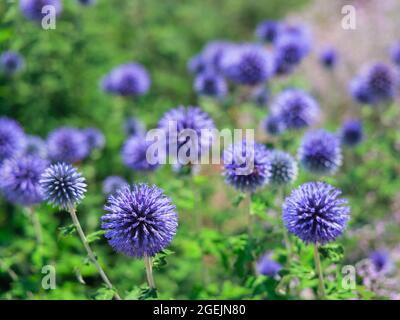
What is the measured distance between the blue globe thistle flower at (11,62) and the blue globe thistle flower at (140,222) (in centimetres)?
351

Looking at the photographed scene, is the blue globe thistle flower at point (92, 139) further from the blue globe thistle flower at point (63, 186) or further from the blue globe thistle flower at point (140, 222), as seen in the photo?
the blue globe thistle flower at point (140, 222)

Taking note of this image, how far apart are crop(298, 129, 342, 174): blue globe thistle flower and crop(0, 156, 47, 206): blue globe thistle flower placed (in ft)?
6.39

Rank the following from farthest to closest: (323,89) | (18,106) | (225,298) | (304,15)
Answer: (304,15)
(323,89)
(18,106)
(225,298)

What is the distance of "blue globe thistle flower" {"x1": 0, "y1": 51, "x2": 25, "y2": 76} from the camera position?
5.22m

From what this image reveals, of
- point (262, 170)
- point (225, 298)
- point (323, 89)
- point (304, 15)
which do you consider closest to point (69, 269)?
point (225, 298)

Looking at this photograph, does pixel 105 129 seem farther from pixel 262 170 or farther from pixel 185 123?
pixel 262 170

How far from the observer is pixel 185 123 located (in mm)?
3613

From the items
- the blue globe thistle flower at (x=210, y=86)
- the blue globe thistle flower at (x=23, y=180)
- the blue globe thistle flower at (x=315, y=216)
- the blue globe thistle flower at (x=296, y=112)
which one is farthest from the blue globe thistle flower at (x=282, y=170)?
the blue globe thistle flower at (x=210, y=86)

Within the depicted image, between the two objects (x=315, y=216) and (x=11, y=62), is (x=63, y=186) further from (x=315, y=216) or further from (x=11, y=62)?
(x=11, y=62)

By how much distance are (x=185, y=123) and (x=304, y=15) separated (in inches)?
241

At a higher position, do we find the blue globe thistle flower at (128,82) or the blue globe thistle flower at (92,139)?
the blue globe thistle flower at (128,82)

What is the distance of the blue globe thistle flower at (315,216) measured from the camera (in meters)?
2.54

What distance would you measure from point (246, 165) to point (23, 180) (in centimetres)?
166

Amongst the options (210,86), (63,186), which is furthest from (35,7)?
(63,186)
